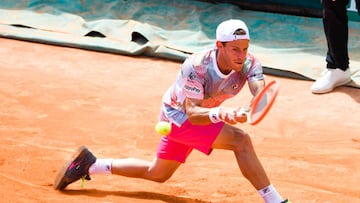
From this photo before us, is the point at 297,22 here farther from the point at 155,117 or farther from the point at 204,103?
the point at 204,103

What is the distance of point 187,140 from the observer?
5164mm

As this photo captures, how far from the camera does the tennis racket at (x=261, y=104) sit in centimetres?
437

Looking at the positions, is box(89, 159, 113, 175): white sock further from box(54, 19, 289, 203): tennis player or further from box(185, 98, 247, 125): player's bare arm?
box(185, 98, 247, 125): player's bare arm

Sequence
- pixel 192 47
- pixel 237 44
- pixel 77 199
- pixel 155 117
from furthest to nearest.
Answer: pixel 192 47
pixel 155 117
pixel 77 199
pixel 237 44

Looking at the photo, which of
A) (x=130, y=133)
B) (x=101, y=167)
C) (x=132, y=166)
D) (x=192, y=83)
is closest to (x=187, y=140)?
(x=192, y=83)

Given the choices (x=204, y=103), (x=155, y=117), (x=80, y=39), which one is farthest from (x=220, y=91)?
(x=80, y=39)

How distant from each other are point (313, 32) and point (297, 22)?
14.6 inches

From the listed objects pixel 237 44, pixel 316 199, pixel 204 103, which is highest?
pixel 237 44

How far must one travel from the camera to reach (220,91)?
511 cm

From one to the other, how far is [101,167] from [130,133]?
141cm

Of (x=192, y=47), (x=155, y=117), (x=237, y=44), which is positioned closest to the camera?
(x=237, y=44)

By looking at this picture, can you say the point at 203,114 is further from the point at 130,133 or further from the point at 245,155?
the point at 130,133

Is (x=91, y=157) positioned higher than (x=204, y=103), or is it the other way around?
(x=204, y=103)

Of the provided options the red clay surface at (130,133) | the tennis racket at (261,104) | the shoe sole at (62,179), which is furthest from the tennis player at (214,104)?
the shoe sole at (62,179)
